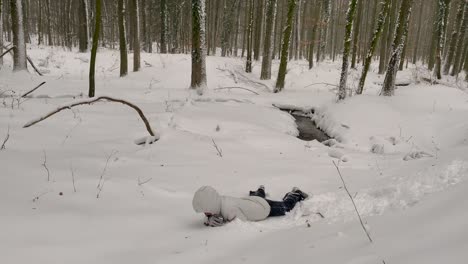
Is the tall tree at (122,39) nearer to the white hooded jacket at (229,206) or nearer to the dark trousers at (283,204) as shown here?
the dark trousers at (283,204)

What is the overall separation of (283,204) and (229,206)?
0.61 metres

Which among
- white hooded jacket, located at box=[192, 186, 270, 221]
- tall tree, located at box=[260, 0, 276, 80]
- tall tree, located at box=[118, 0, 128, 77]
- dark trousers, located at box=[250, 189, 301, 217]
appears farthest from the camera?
tall tree, located at box=[260, 0, 276, 80]

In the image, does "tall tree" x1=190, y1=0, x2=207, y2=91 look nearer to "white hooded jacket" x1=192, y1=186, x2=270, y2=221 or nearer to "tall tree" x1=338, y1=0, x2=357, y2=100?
"tall tree" x1=338, y1=0, x2=357, y2=100

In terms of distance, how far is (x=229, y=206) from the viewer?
3352mm

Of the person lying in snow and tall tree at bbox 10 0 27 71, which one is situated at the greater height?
tall tree at bbox 10 0 27 71

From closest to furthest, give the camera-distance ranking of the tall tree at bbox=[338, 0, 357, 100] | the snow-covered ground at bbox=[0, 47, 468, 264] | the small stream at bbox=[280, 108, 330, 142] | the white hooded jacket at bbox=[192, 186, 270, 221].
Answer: the snow-covered ground at bbox=[0, 47, 468, 264] → the white hooded jacket at bbox=[192, 186, 270, 221] → the small stream at bbox=[280, 108, 330, 142] → the tall tree at bbox=[338, 0, 357, 100]

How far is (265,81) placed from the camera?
17.9 meters

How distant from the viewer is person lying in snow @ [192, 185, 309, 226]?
3271mm

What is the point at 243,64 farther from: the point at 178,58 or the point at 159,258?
the point at 159,258

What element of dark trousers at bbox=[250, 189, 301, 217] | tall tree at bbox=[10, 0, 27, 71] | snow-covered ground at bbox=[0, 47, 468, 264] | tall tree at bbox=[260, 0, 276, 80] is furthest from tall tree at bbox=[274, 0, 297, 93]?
dark trousers at bbox=[250, 189, 301, 217]

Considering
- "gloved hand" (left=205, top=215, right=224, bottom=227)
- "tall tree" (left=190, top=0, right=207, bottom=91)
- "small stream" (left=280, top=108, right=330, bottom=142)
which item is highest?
"tall tree" (left=190, top=0, right=207, bottom=91)

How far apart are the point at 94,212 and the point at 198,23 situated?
29.0ft

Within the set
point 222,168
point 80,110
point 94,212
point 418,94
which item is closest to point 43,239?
point 94,212

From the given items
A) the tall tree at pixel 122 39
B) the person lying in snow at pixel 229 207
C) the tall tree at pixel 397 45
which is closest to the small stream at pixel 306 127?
the tall tree at pixel 397 45
